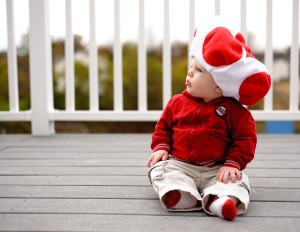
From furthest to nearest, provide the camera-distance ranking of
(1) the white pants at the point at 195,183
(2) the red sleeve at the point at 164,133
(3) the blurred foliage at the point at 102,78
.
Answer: (3) the blurred foliage at the point at 102,78 → (2) the red sleeve at the point at 164,133 → (1) the white pants at the point at 195,183

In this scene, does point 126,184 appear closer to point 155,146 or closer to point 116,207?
point 155,146

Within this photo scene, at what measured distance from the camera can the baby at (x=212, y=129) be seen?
4.44ft

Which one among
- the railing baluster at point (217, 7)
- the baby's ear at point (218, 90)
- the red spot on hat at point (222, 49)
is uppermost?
the railing baluster at point (217, 7)

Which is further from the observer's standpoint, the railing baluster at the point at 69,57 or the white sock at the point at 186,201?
the railing baluster at the point at 69,57

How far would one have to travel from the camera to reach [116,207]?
1370mm

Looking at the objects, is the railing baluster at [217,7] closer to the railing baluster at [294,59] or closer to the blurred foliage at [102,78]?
the railing baluster at [294,59]

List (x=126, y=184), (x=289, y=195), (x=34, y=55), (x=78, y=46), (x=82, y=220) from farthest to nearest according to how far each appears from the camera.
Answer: (x=78, y=46) → (x=34, y=55) → (x=126, y=184) → (x=289, y=195) → (x=82, y=220)

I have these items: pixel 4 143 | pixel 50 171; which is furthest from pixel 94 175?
pixel 4 143

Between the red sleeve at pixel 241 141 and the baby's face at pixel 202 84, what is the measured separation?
0.31 feet

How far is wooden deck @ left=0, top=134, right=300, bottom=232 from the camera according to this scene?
1.22 m

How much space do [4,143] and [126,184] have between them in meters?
1.28

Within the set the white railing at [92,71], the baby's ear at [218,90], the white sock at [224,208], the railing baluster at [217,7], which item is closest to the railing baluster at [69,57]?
the white railing at [92,71]

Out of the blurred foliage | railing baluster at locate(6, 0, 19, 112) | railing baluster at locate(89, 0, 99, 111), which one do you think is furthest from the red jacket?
the blurred foliage

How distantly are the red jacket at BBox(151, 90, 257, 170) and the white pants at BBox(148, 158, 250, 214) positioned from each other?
1.3 inches
